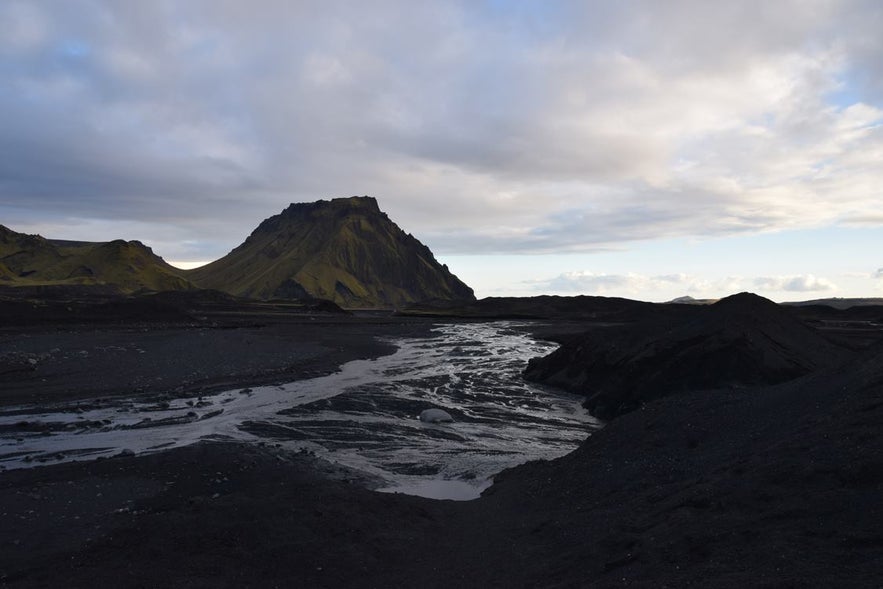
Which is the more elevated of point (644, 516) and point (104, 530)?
point (644, 516)

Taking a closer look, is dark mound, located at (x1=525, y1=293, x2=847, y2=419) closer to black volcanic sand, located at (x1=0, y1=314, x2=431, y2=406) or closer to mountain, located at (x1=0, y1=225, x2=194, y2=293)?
black volcanic sand, located at (x1=0, y1=314, x2=431, y2=406)

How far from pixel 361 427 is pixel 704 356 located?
13751 mm

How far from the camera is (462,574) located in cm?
829

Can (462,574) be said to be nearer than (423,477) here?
Yes

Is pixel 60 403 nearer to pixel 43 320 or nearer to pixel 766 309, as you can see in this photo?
pixel 766 309

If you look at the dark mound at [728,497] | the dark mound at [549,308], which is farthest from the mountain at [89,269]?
the dark mound at [728,497]

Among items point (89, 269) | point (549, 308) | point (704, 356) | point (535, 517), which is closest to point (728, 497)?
point (535, 517)

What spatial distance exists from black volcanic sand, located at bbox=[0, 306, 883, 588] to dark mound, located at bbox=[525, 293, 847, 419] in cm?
944

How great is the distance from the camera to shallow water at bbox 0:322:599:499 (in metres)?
15.1

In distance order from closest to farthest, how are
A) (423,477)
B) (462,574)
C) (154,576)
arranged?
(154,576), (462,574), (423,477)

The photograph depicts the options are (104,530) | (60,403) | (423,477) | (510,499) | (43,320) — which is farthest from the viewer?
(43,320)

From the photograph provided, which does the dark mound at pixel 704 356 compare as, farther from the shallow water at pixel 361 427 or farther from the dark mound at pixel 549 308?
the dark mound at pixel 549 308

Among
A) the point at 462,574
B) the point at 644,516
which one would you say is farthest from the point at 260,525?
the point at 644,516

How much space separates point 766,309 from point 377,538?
23.6m
